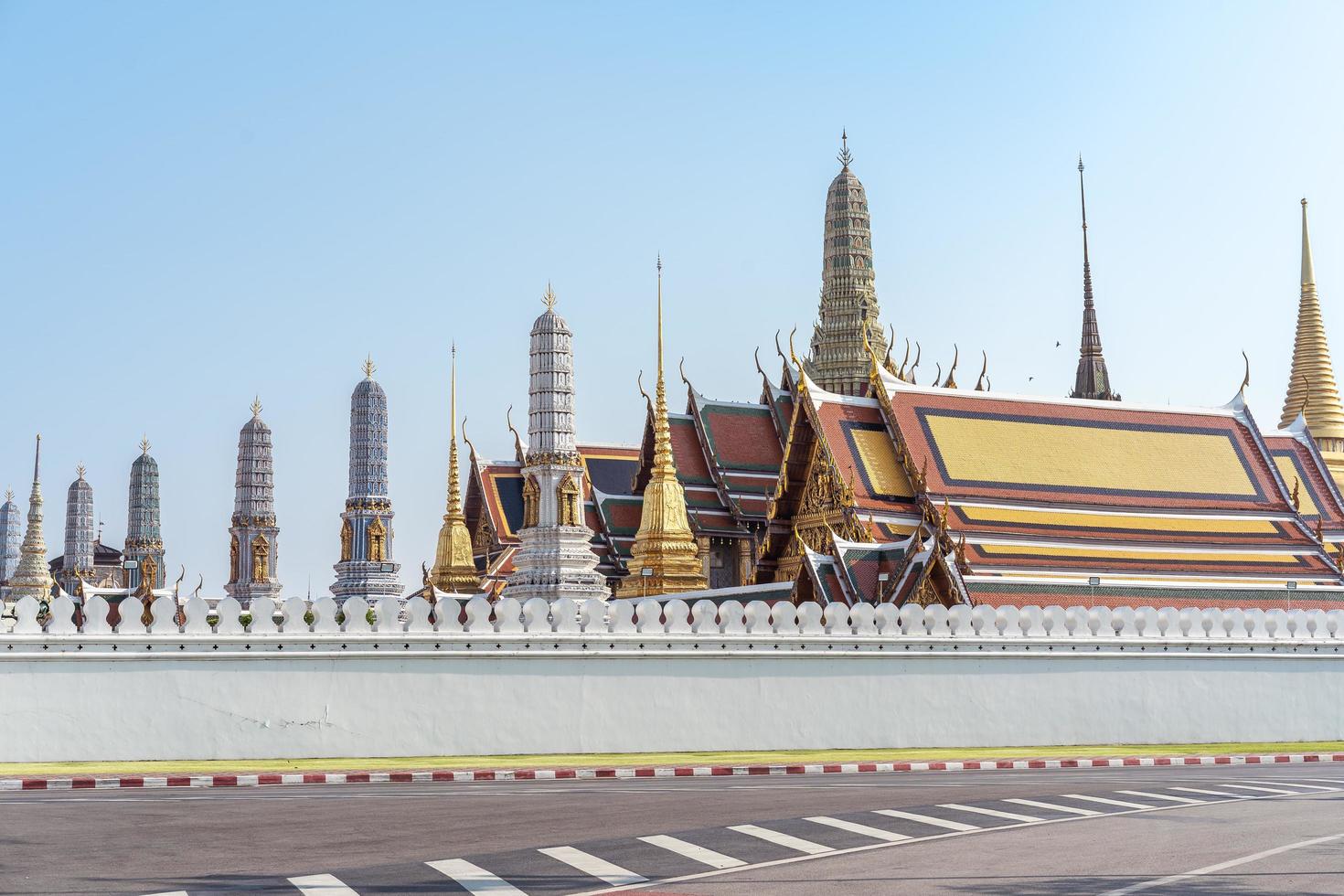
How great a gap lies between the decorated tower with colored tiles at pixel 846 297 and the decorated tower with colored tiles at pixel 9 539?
4492 centimetres

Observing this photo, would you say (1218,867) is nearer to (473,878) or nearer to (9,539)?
(473,878)

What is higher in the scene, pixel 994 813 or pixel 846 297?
pixel 846 297

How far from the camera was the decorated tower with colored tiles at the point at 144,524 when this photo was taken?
64812mm

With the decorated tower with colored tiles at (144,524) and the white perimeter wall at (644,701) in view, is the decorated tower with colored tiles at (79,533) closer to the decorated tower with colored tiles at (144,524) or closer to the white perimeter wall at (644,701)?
the decorated tower with colored tiles at (144,524)

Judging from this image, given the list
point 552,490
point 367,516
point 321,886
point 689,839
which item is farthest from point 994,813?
point 367,516

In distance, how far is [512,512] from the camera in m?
46.9

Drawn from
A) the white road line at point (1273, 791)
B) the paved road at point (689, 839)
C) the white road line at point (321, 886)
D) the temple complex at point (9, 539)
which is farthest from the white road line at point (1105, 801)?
the temple complex at point (9, 539)

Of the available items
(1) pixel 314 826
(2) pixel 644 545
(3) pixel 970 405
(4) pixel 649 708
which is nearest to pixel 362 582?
(2) pixel 644 545

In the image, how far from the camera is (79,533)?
232ft

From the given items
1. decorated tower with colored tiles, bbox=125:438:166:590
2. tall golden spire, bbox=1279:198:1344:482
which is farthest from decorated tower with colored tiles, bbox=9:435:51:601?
tall golden spire, bbox=1279:198:1344:482

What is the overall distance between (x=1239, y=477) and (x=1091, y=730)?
13.2m

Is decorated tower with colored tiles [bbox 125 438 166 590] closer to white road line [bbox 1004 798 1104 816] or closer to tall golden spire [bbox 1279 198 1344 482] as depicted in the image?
tall golden spire [bbox 1279 198 1344 482]

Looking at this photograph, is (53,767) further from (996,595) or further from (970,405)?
(970,405)

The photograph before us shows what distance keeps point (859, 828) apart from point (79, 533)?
63974mm
